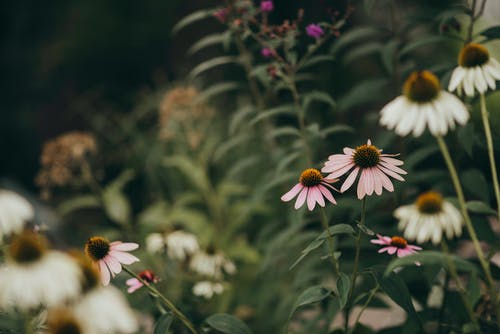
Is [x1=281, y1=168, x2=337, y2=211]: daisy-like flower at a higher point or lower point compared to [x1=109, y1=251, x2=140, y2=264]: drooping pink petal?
higher

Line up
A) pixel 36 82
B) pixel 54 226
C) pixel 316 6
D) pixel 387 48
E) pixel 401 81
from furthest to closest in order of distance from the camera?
1. pixel 36 82
2. pixel 54 226
3. pixel 316 6
4. pixel 401 81
5. pixel 387 48

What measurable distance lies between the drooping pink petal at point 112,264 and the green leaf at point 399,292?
42 centimetres

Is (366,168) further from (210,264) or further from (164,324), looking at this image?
(210,264)

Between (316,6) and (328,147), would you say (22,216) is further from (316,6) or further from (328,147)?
(316,6)

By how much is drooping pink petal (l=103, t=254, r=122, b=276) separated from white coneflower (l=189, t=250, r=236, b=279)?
0.71 m

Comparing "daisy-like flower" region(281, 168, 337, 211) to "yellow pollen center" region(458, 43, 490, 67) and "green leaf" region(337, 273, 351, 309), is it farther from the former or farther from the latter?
"yellow pollen center" region(458, 43, 490, 67)

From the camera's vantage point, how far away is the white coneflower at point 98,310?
0.51 meters

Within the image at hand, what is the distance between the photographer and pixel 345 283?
2.59ft

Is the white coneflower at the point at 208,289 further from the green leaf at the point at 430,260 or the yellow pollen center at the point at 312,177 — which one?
the green leaf at the point at 430,260

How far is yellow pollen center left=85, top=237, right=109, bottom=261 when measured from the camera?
2.57 ft

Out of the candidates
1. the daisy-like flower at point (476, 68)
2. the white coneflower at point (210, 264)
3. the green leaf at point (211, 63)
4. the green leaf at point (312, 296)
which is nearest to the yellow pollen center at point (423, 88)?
the daisy-like flower at point (476, 68)

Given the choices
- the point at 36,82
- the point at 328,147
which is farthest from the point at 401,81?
the point at 36,82

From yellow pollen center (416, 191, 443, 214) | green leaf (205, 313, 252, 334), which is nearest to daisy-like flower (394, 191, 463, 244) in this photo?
yellow pollen center (416, 191, 443, 214)

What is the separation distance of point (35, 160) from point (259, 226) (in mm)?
2039
